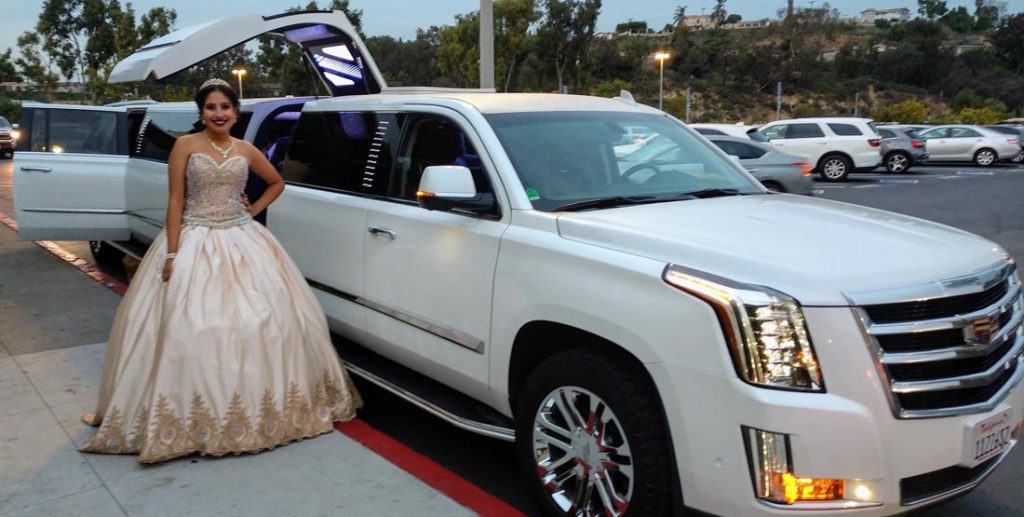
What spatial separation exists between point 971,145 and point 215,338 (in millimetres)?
28103

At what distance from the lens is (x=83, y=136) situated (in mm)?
8156

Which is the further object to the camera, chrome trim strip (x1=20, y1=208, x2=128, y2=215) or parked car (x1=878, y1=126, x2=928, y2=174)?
parked car (x1=878, y1=126, x2=928, y2=174)

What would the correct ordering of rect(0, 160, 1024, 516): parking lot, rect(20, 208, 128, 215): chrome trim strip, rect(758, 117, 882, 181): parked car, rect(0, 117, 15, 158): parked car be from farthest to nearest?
1. rect(0, 117, 15, 158): parked car
2. rect(758, 117, 882, 181): parked car
3. rect(20, 208, 128, 215): chrome trim strip
4. rect(0, 160, 1024, 516): parking lot

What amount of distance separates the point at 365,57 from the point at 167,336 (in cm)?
356

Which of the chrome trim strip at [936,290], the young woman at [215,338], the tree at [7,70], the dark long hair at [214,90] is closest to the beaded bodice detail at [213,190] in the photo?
the young woman at [215,338]

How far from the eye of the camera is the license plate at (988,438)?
287cm

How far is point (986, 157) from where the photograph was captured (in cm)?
2702

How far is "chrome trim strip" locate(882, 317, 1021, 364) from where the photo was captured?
2.73 metres

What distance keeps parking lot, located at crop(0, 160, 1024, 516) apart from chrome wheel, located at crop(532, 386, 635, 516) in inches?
17.2

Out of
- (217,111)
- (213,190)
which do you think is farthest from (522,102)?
(213,190)

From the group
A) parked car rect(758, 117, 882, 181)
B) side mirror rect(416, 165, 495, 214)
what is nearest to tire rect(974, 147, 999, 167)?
parked car rect(758, 117, 882, 181)

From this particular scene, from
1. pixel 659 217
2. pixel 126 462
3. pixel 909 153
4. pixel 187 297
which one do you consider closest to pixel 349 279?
pixel 187 297

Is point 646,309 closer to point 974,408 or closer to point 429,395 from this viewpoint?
point 974,408

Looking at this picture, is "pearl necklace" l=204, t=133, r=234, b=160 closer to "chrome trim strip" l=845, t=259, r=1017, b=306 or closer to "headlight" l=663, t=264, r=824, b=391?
"headlight" l=663, t=264, r=824, b=391
